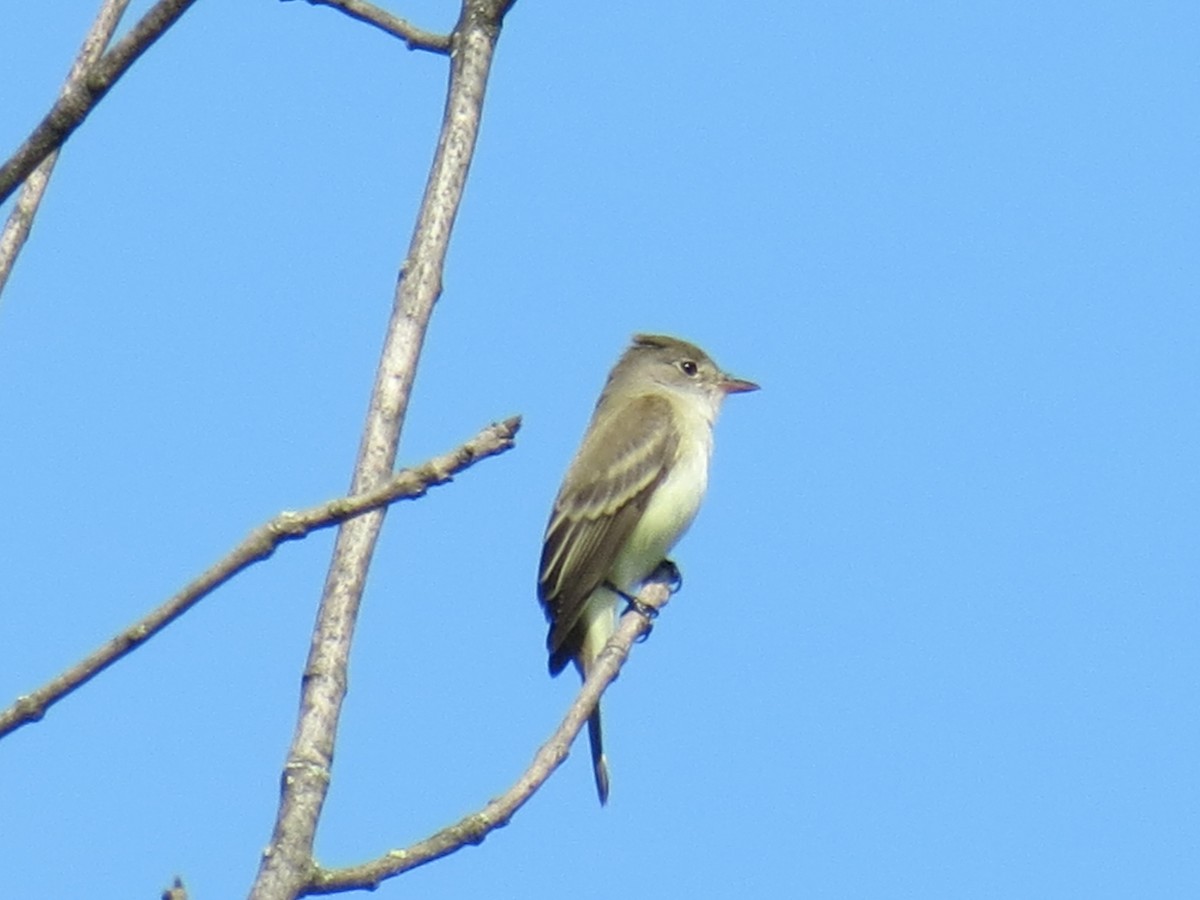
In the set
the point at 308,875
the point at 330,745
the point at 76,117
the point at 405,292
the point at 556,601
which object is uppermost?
the point at 556,601

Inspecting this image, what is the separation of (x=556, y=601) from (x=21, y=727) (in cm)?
739

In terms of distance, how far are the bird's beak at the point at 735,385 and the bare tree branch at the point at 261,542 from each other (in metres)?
8.46

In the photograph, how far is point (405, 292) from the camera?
159 inches

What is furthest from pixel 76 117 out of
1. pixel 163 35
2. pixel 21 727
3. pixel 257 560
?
pixel 21 727

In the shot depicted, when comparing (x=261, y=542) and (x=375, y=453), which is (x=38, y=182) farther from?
(x=261, y=542)

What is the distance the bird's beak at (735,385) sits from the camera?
1152 cm

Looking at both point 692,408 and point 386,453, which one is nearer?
point 386,453

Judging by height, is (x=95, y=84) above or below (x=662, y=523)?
below

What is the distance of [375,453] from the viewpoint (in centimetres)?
385

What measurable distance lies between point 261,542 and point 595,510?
24.3ft

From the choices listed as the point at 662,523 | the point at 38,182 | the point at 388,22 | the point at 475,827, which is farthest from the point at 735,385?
the point at 475,827

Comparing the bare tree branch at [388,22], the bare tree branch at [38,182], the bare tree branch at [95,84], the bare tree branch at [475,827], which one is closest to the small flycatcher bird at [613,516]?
the bare tree branch at [388,22]

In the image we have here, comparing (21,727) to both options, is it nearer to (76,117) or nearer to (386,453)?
(76,117)

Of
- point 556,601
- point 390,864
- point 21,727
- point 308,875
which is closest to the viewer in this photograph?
point 21,727
